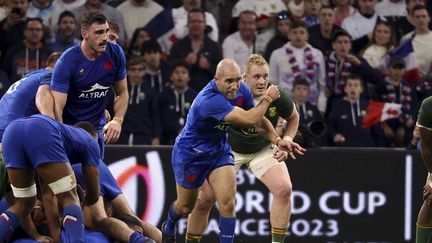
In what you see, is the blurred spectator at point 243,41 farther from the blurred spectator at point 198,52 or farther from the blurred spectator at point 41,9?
the blurred spectator at point 41,9

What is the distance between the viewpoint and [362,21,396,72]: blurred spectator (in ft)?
60.4

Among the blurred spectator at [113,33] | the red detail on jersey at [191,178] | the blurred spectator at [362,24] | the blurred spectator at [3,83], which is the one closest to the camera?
the red detail on jersey at [191,178]

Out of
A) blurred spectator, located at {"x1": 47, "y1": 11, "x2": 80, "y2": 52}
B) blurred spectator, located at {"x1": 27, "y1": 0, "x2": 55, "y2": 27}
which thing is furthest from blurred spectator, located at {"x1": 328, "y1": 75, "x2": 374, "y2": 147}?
blurred spectator, located at {"x1": 27, "y1": 0, "x2": 55, "y2": 27}

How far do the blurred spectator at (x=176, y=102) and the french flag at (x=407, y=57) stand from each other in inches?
115

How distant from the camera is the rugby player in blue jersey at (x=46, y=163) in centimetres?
1159

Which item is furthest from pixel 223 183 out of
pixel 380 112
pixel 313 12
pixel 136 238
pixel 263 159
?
pixel 313 12

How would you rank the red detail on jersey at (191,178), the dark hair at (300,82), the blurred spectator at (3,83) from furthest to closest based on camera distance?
the dark hair at (300,82), the blurred spectator at (3,83), the red detail on jersey at (191,178)

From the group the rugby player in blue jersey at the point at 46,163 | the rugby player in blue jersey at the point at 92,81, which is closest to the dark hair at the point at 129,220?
the rugby player in blue jersey at the point at 92,81

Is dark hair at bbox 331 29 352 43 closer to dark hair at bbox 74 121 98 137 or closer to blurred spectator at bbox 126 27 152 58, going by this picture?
blurred spectator at bbox 126 27 152 58

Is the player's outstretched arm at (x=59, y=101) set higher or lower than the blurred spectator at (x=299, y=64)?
higher

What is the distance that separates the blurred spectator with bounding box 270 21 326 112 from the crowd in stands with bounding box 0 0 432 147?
1 cm

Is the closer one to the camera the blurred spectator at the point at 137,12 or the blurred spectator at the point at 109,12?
the blurred spectator at the point at 109,12

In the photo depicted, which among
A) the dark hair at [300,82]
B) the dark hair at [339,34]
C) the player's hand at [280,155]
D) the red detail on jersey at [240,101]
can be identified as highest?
the dark hair at [339,34]

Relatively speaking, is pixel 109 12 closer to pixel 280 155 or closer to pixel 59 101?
pixel 59 101
